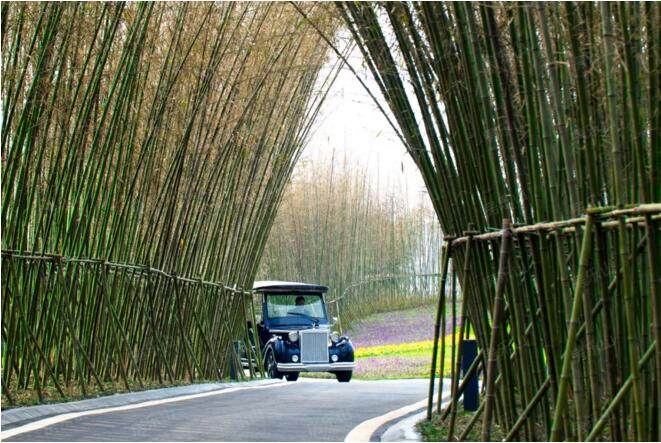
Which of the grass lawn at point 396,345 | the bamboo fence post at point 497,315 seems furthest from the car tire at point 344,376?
the bamboo fence post at point 497,315

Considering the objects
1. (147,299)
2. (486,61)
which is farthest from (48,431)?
(147,299)

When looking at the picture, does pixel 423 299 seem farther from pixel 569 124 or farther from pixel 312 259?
pixel 569 124

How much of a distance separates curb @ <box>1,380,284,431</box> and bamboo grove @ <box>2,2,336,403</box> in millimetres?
268

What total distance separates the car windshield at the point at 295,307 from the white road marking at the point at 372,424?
269 inches

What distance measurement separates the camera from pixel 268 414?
5.73 metres

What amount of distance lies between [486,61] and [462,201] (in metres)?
0.66

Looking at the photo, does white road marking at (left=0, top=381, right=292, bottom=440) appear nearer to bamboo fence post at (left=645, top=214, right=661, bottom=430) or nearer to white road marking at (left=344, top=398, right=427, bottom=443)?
white road marking at (left=344, top=398, right=427, bottom=443)

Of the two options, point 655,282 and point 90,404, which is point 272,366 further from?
point 655,282

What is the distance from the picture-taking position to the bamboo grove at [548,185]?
9.69 feet

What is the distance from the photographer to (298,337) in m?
12.5

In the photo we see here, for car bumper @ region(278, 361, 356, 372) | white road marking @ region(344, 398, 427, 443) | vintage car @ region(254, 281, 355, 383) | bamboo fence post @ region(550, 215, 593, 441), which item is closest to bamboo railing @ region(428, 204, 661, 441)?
bamboo fence post @ region(550, 215, 593, 441)

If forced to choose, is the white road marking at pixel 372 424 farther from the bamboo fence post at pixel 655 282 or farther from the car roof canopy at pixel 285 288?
the car roof canopy at pixel 285 288

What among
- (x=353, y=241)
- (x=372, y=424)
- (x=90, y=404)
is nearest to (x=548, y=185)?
(x=372, y=424)

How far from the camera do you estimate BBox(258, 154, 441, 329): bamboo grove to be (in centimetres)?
2059
